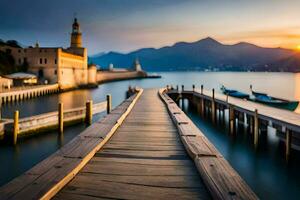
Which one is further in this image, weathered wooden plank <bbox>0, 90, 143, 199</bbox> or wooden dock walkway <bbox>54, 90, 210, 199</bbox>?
wooden dock walkway <bbox>54, 90, 210, 199</bbox>

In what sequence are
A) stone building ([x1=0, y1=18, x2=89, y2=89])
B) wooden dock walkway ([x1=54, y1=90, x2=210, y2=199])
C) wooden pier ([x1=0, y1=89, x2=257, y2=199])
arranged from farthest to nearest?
stone building ([x1=0, y1=18, x2=89, y2=89]), wooden dock walkway ([x1=54, y1=90, x2=210, y2=199]), wooden pier ([x1=0, y1=89, x2=257, y2=199])

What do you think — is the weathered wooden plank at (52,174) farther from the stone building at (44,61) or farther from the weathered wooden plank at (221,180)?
the stone building at (44,61)

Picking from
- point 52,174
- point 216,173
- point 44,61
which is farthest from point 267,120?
point 44,61

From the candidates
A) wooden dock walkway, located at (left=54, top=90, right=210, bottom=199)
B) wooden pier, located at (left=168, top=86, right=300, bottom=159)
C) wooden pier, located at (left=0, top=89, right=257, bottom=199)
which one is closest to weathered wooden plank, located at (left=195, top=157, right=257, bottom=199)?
wooden pier, located at (left=0, top=89, right=257, bottom=199)

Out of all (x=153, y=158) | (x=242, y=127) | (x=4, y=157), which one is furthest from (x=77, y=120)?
(x=153, y=158)

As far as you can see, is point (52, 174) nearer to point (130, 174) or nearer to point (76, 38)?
point (130, 174)

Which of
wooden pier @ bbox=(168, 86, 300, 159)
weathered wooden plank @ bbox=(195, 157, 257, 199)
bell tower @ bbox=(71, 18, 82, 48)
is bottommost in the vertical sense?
wooden pier @ bbox=(168, 86, 300, 159)

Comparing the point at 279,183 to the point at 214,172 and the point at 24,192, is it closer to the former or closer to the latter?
the point at 214,172

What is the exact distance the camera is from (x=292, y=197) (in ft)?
33.1

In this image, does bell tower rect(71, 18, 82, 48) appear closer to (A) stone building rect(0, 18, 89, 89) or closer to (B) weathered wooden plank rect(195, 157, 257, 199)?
(A) stone building rect(0, 18, 89, 89)

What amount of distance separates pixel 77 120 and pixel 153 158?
16.3 meters

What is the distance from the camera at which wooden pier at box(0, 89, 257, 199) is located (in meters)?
3.85

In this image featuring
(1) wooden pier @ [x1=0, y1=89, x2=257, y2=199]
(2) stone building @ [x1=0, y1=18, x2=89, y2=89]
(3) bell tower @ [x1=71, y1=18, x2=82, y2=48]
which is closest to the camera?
(1) wooden pier @ [x1=0, y1=89, x2=257, y2=199]

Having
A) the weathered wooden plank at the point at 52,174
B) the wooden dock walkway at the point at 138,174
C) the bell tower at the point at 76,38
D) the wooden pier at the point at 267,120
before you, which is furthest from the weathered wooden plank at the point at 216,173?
the bell tower at the point at 76,38
